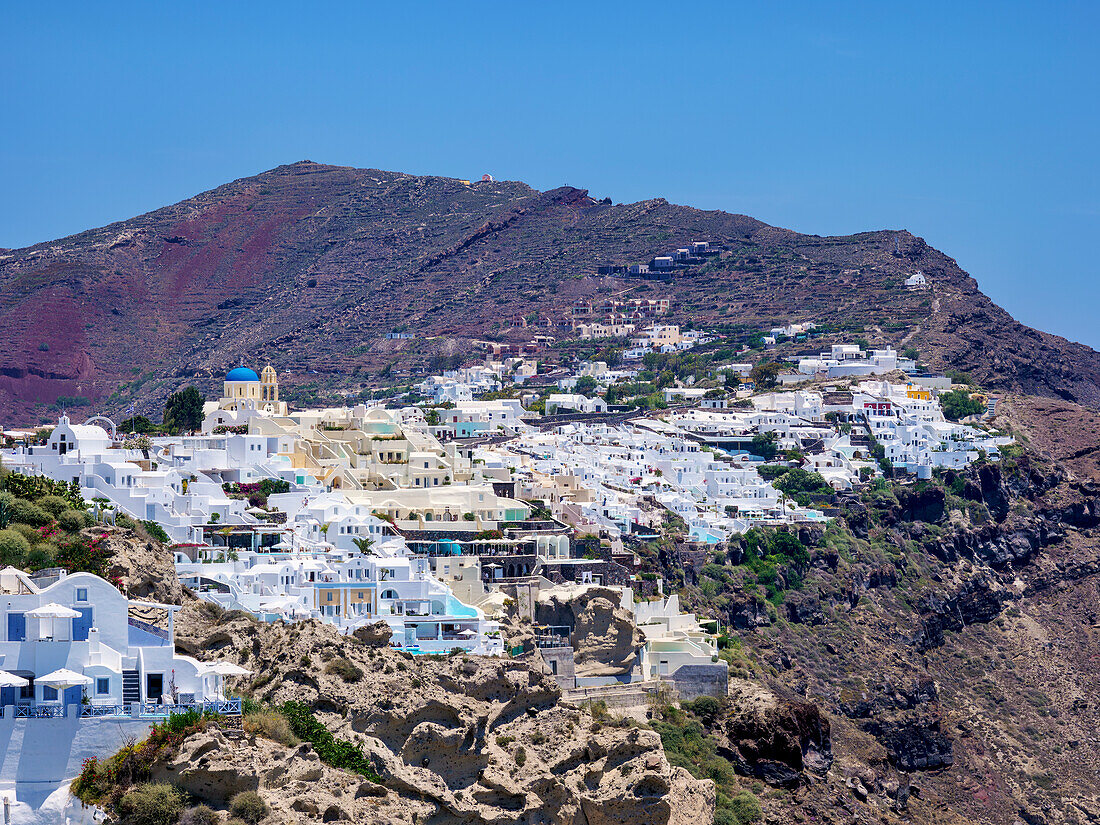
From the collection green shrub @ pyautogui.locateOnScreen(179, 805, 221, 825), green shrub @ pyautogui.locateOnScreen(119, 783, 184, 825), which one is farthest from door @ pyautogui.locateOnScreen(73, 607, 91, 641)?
green shrub @ pyautogui.locateOnScreen(179, 805, 221, 825)

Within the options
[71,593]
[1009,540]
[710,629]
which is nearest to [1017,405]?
[1009,540]

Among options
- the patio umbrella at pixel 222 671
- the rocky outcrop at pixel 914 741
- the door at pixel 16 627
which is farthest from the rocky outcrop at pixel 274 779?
the rocky outcrop at pixel 914 741

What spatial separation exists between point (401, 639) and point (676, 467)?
55.8m

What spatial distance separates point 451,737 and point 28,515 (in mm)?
13512

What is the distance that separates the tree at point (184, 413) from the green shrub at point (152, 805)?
5221cm

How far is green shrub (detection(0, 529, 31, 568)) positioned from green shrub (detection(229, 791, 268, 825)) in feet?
38.0

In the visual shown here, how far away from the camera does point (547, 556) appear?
66.1 meters

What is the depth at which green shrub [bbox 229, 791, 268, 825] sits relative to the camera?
34875 mm

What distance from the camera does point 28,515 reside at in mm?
48531

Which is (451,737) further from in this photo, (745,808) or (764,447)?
(764,447)

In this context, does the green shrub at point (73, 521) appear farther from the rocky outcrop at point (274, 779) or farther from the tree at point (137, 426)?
the tree at point (137, 426)

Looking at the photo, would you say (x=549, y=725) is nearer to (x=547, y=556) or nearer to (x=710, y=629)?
(x=547, y=556)

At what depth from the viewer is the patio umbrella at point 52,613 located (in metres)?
37.1

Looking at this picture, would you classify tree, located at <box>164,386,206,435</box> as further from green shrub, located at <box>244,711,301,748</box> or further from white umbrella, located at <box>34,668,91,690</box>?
white umbrella, located at <box>34,668,91,690</box>
